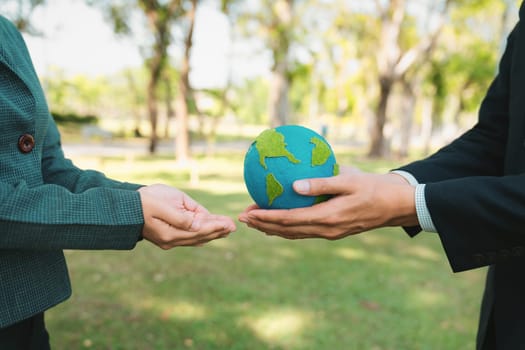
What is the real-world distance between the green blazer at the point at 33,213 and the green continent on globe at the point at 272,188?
0.61 m

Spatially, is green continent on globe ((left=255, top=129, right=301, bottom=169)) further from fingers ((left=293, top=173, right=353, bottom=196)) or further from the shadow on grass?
the shadow on grass

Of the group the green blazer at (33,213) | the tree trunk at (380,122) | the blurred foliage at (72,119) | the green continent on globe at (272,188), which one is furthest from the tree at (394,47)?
the blurred foliage at (72,119)

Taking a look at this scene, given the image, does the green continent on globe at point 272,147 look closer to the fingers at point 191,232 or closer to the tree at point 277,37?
the fingers at point 191,232

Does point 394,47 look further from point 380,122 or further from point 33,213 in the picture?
point 33,213

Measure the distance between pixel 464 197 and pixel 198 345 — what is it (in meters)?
2.88

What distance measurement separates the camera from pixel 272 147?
1923 mm

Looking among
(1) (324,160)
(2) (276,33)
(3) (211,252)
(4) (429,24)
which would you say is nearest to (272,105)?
(2) (276,33)

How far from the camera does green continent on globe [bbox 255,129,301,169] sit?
1.90 metres

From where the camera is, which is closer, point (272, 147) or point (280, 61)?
point (272, 147)

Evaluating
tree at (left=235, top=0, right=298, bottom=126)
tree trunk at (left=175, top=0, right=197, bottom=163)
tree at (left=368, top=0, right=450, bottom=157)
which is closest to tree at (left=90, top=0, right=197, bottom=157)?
tree trunk at (left=175, top=0, right=197, bottom=163)

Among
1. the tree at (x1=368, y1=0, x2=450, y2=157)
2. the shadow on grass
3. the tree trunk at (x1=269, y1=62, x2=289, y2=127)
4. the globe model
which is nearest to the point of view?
the globe model

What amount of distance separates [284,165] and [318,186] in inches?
9.5

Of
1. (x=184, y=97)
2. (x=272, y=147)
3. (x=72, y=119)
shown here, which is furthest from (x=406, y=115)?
(x=72, y=119)

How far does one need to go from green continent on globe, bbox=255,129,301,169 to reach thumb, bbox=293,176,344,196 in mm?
186
